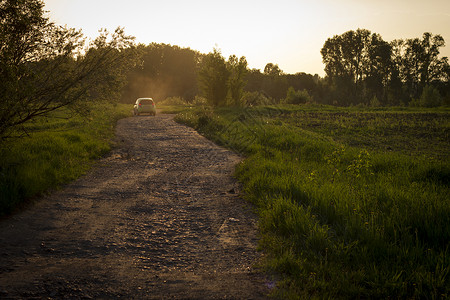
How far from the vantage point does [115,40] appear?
8.86 metres

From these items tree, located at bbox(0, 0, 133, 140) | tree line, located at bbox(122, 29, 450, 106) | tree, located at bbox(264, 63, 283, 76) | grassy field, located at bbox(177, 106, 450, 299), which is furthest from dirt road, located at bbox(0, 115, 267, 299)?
tree, located at bbox(264, 63, 283, 76)

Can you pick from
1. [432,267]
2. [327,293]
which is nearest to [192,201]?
[327,293]

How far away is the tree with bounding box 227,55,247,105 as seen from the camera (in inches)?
1263

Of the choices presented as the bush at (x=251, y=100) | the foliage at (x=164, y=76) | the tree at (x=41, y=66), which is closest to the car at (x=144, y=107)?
the bush at (x=251, y=100)

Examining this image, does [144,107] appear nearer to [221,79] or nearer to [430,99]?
[221,79]

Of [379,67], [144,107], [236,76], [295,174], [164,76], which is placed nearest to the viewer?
[295,174]

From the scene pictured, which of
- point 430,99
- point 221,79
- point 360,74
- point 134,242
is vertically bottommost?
point 134,242

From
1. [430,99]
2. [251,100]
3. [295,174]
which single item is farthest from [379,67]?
[295,174]

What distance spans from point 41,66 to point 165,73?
76634mm

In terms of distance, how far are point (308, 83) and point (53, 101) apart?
84298 millimetres

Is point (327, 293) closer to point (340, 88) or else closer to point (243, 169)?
point (243, 169)

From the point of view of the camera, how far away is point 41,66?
8.04 m

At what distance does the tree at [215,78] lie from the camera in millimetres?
31156

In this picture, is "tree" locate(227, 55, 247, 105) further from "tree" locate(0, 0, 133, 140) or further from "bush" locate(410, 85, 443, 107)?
"bush" locate(410, 85, 443, 107)
